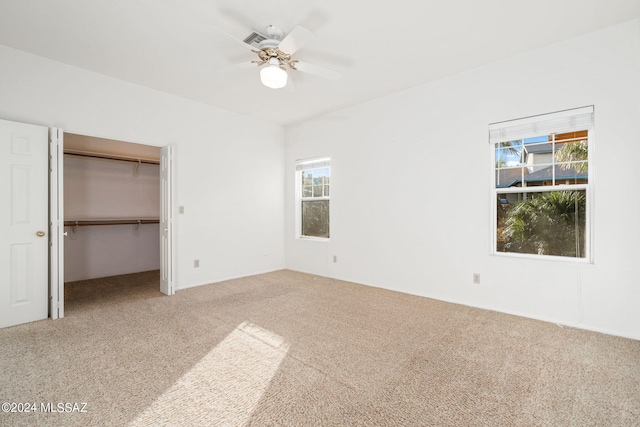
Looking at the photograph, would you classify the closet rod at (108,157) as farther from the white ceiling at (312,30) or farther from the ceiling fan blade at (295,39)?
the ceiling fan blade at (295,39)

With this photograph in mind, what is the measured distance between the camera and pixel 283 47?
8.16 ft

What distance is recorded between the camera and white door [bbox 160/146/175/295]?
4.09m

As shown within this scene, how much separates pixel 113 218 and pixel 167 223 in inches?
77.1

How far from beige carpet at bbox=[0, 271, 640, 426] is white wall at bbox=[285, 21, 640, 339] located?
379mm

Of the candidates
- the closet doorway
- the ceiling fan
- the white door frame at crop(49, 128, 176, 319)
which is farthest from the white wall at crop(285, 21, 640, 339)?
the white door frame at crop(49, 128, 176, 319)

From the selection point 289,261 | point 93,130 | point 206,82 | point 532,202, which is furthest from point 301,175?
point 532,202

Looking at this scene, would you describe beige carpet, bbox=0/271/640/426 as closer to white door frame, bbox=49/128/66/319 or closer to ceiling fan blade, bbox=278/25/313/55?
white door frame, bbox=49/128/66/319

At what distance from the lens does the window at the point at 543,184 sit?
116 inches

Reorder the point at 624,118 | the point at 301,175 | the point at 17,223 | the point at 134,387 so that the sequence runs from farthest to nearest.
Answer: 1. the point at 301,175
2. the point at 17,223
3. the point at 624,118
4. the point at 134,387

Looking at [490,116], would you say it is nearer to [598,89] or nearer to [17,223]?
[598,89]

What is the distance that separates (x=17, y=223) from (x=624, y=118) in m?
6.01

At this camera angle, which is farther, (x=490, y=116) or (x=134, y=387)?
(x=490, y=116)

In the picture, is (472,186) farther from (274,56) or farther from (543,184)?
(274,56)

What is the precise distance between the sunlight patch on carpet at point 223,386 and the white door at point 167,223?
77.7 inches
